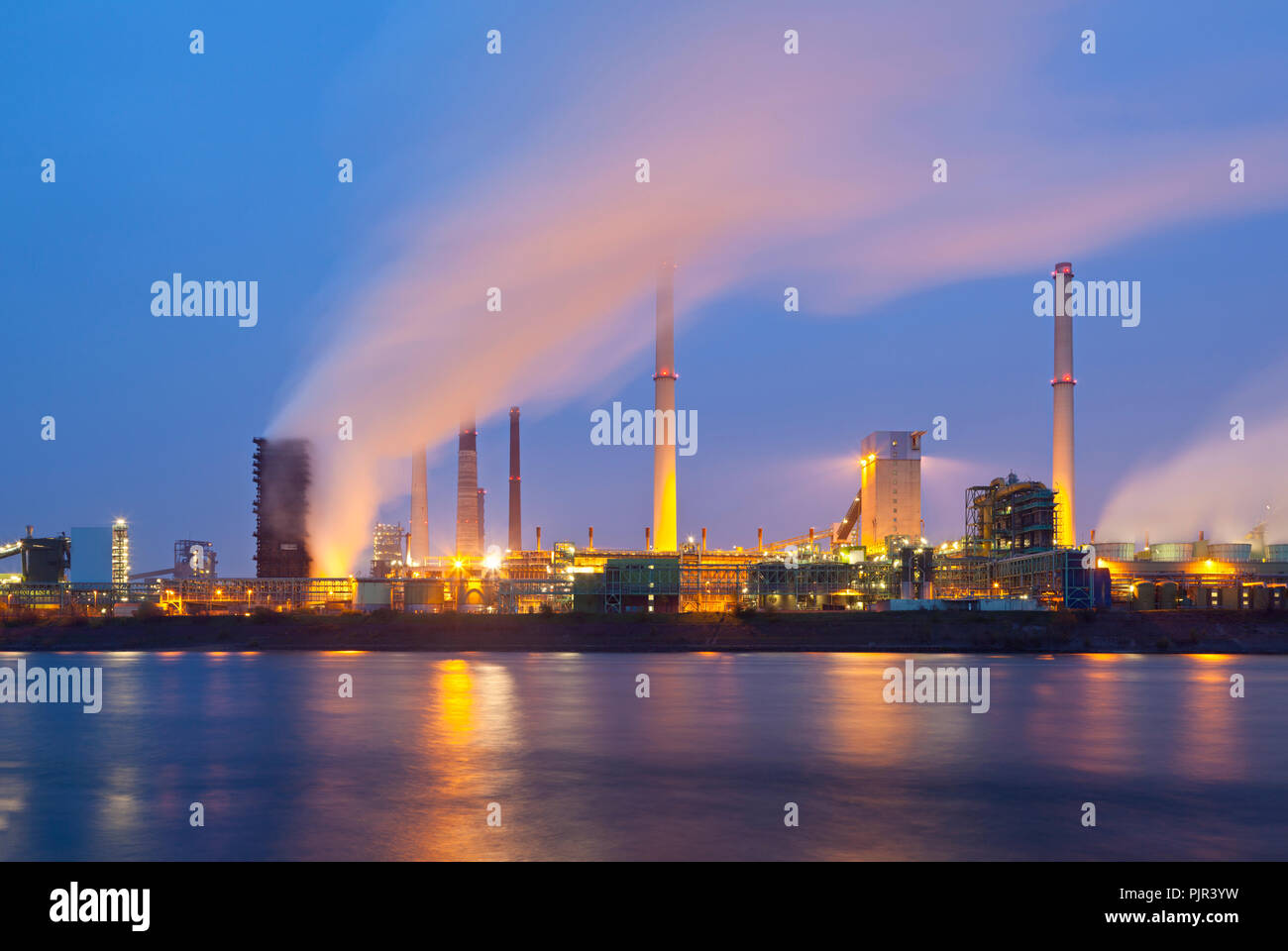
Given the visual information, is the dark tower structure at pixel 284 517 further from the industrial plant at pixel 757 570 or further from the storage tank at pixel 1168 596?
the storage tank at pixel 1168 596

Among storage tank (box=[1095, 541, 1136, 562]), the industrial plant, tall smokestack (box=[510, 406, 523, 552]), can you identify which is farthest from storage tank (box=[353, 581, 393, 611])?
storage tank (box=[1095, 541, 1136, 562])

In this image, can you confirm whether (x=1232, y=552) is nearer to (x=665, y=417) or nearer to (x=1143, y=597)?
(x=1143, y=597)

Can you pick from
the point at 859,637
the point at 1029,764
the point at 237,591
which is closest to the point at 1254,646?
the point at 859,637

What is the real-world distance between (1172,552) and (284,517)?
4219 inches

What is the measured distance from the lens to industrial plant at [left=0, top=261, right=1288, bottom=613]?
3223 inches

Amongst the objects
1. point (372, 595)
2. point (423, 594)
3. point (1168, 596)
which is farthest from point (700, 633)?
point (1168, 596)

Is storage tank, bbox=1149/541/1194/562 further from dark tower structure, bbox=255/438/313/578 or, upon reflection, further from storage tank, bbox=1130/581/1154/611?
dark tower structure, bbox=255/438/313/578

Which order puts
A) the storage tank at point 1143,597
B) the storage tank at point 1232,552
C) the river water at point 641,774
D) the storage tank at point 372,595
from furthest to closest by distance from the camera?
1. the storage tank at point 1232,552
2. the storage tank at point 372,595
3. the storage tank at point 1143,597
4. the river water at point 641,774

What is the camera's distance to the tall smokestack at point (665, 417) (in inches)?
4254

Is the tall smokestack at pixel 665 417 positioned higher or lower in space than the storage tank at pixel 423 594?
higher

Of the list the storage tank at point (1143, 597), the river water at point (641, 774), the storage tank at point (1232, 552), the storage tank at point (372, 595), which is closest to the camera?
the river water at point (641, 774)

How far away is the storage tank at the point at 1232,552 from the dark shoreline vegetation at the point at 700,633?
5271cm

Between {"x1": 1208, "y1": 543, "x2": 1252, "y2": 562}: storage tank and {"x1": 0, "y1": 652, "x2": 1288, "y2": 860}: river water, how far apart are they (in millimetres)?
92374

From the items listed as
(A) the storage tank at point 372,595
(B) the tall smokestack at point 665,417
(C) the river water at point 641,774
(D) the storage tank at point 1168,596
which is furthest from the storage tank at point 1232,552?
(A) the storage tank at point 372,595
